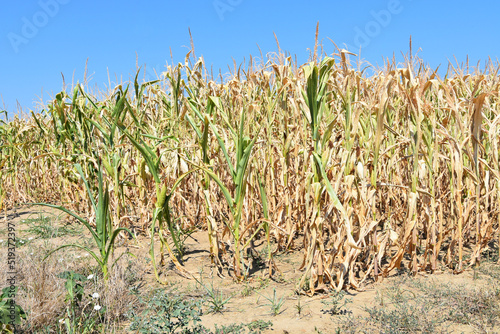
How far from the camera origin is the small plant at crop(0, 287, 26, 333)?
2.29m

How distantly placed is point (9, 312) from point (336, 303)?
6.48 ft

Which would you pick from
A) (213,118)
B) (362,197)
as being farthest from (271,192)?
(362,197)

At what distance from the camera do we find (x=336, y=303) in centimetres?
274

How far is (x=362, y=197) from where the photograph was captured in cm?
301

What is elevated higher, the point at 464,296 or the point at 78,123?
the point at 78,123

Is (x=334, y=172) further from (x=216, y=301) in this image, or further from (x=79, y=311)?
(x=79, y=311)

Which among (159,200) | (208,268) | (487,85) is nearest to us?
(159,200)

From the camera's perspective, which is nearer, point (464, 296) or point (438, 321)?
point (438, 321)

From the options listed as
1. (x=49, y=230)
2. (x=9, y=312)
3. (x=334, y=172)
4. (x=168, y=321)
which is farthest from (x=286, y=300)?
(x=49, y=230)

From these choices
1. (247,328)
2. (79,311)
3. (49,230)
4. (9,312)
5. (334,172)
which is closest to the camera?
(9,312)

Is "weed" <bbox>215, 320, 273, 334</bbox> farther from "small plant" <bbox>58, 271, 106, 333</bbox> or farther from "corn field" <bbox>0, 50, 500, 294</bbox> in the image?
"small plant" <bbox>58, 271, 106, 333</bbox>

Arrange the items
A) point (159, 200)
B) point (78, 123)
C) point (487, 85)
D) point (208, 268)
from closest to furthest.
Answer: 1. point (159, 200)
2. point (208, 268)
3. point (78, 123)
4. point (487, 85)

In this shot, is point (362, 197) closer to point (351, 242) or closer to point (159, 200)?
point (351, 242)

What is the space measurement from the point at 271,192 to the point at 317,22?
204cm
